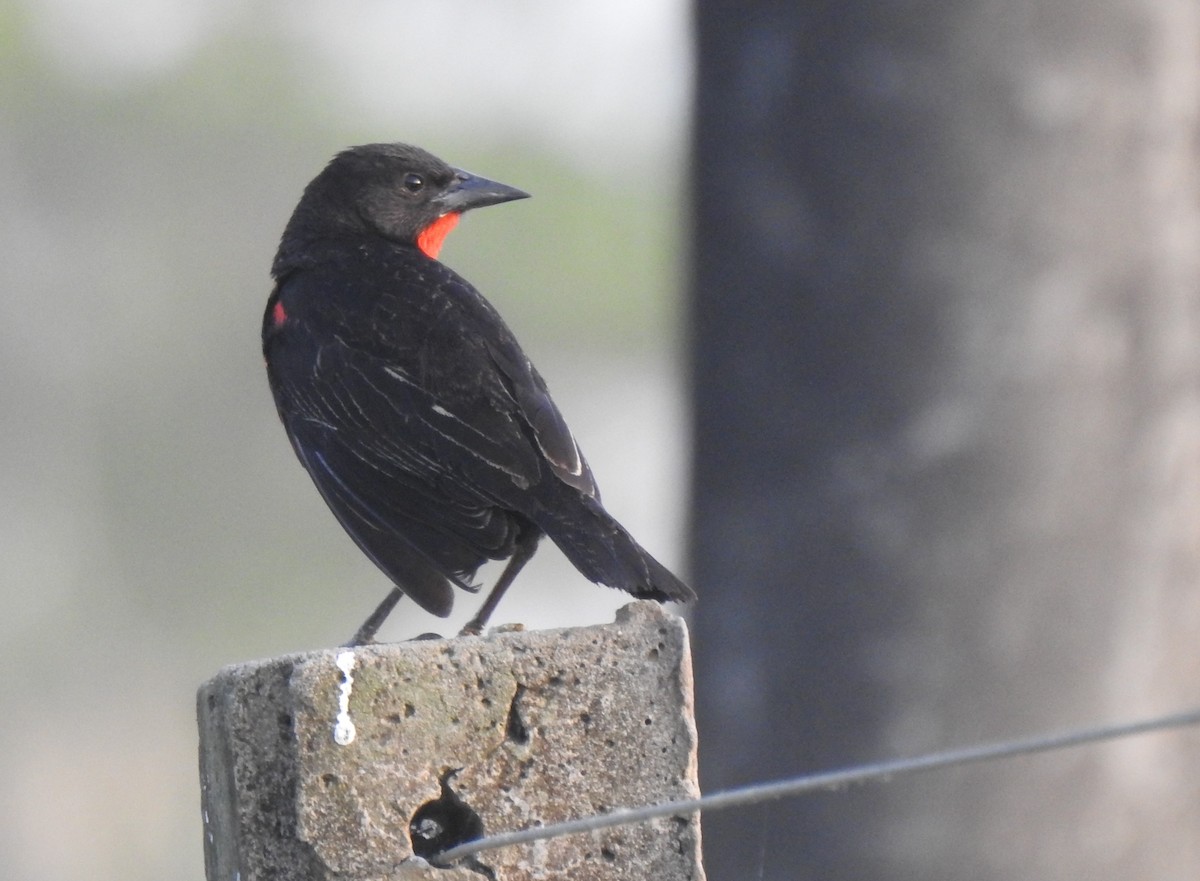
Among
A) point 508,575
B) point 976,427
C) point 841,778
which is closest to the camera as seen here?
point 841,778

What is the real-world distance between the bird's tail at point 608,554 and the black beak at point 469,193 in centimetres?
161

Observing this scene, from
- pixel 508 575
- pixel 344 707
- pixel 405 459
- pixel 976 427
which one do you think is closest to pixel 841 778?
pixel 344 707

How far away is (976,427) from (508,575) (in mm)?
1470

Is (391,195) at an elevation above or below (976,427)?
above

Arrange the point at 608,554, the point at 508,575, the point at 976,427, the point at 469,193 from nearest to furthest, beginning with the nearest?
the point at 608,554 < the point at 508,575 < the point at 976,427 < the point at 469,193

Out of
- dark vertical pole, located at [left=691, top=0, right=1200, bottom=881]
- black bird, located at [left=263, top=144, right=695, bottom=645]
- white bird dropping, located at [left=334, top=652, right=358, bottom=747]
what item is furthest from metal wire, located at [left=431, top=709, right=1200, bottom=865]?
dark vertical pole, located at [left=691, top=0, right=1200, bottom=881]

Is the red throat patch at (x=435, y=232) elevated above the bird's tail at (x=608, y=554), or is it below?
above

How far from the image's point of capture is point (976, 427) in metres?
4.92

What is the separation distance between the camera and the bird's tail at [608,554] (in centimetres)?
343

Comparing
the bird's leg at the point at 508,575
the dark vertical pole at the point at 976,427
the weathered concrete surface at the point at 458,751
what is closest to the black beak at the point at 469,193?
the dark vertical pole at the point at 976,427

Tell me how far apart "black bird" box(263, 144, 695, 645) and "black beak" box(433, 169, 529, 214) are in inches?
11.3

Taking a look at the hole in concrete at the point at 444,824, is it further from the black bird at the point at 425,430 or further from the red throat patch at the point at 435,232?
the red throat patch at the point at 435,232

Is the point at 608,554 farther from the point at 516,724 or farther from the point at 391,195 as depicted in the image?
the point at 391,195

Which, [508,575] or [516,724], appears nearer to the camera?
[516,724]
